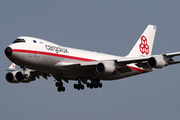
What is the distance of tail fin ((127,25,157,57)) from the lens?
50.7 meters

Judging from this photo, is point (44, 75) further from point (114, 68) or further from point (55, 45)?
point (114, 68)

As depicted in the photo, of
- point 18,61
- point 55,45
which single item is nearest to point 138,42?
point 55,45

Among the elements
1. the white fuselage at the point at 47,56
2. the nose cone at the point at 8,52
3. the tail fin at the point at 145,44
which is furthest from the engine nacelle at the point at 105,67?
the tail fin at the point at 145,44

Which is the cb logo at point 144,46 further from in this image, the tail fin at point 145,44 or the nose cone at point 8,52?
the nose cone at point 8,52

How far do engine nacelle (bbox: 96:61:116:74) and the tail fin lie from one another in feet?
41.0

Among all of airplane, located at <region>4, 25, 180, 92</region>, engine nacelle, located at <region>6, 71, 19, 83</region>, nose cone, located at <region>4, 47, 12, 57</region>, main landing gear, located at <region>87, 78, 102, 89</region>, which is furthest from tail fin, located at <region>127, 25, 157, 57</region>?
nose cone, located at <region>4, 47, 12, 57</region>

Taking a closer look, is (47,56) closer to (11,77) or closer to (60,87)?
(60,87)

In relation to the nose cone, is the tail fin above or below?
above

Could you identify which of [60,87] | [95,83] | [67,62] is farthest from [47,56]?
[60,87]

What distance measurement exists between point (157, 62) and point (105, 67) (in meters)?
6.01

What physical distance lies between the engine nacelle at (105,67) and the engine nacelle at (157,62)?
4484 mm

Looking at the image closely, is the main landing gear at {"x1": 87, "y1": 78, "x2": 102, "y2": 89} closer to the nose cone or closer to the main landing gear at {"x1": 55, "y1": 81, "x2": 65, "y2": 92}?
the main landing gear at {"x1": 55, "y1": 81, "x2": 65, "y2": 92}

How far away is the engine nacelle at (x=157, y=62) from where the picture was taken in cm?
3620

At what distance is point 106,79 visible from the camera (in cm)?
4412
